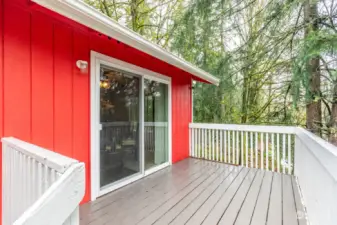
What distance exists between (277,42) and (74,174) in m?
4.82

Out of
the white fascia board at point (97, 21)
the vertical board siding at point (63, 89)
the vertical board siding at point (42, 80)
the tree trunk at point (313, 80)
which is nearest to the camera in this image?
the white fascia board at point (97, 21)

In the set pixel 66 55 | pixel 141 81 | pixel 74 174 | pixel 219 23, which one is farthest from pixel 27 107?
pixel 219 23

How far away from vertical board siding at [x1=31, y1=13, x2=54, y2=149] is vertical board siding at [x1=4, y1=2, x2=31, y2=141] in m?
0.05

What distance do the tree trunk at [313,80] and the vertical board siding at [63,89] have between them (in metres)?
3.61

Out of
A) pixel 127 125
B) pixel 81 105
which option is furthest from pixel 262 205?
pixel 81 105

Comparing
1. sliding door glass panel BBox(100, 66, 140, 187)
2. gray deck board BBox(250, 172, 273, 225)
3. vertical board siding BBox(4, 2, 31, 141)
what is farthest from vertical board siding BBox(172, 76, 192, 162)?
vertical board siding BBox(4, 2, 31, 141)

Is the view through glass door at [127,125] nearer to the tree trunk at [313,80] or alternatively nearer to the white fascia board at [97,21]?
the white fascia board at [97,21]

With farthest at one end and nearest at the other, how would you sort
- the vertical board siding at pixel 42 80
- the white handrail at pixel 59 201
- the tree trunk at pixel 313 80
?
1. the tree trunk at pixel 313 80
2. the vertical board siding at pixel 42 80
3. the white handrail at pixel 59 201

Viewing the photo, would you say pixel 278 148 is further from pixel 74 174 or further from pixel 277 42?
pixel 74 174

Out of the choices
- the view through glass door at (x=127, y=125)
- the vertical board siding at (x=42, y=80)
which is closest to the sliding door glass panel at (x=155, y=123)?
the view through glass door at (x=127, y=125)

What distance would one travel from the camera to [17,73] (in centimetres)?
212

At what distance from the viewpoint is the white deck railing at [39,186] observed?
891 mm

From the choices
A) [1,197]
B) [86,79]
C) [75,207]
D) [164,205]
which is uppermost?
[86,79]

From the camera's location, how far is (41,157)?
1297 millimetres
